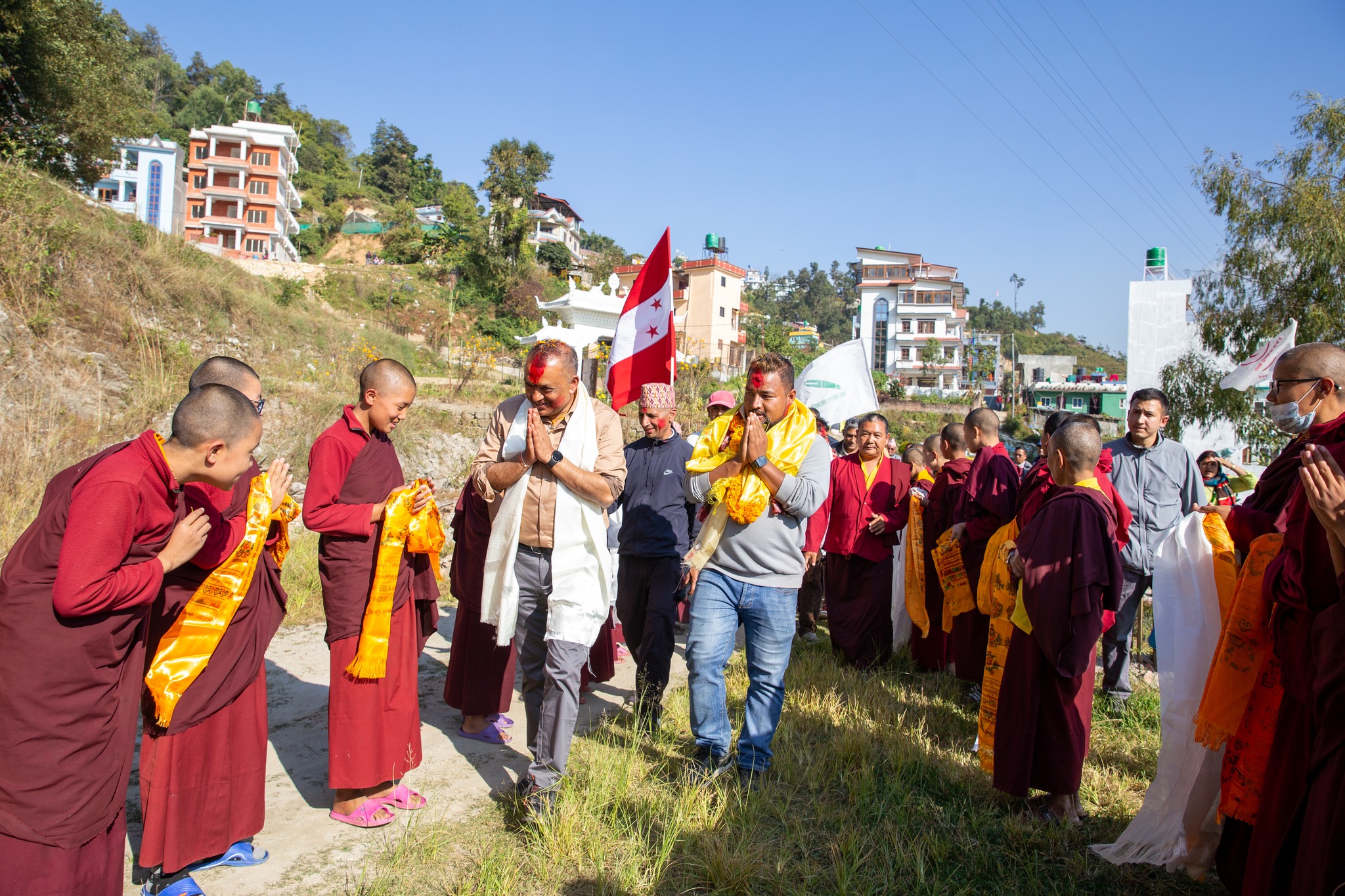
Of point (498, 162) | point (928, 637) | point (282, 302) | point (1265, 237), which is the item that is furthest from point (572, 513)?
point (498, 162)

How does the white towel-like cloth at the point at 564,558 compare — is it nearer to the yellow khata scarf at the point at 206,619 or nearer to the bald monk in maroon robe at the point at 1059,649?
the yellow khata scarf at the point at 206,619

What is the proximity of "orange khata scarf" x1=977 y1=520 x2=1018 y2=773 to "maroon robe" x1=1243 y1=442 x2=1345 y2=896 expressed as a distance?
1.36 metres

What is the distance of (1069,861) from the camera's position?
10.7 ft

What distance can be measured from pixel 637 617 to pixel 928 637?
257 centimetres

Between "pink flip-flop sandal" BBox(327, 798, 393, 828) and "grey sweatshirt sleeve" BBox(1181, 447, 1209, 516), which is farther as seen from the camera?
"grey sweatshirt sleeve" BBox(1181, 447, 1209, 516)

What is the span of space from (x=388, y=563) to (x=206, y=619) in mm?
760

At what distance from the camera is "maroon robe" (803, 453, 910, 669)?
19.7 ft

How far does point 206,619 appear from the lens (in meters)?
2.93

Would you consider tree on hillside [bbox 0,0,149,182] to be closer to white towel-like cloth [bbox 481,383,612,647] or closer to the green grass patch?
white towel-like cloth [bbox 481,383,612,647]

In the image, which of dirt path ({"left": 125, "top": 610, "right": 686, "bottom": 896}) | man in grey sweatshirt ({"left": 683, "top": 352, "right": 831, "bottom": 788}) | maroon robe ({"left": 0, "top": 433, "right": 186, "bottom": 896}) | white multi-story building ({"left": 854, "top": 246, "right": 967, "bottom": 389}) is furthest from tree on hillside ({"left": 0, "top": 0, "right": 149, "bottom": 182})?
white multi-story building ({"left": 854, "top": 246, "right": 967, "bottom": 389})

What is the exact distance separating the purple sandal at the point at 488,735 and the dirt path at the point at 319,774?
49mm

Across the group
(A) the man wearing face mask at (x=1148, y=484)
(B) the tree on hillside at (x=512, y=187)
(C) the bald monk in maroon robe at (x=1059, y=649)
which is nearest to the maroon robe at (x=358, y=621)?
(C) the bald monk in maroon robe at (x=1059, y=649)

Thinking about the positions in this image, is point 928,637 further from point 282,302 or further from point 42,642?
point 282,302

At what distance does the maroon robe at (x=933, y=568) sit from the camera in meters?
5.82
